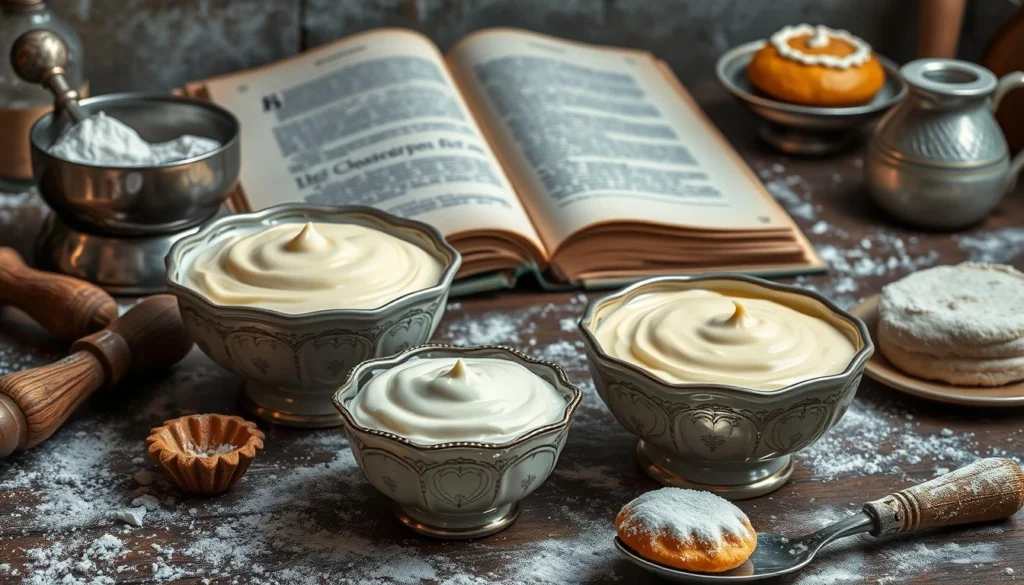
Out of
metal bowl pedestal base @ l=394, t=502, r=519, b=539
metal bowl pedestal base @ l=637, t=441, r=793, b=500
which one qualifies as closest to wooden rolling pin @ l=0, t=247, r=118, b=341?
metal bowl pedestal base @ l=394, t=502, r=519, b=539

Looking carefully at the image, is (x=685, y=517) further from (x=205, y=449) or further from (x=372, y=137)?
(x=372, y=137)

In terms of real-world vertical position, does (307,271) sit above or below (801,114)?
above

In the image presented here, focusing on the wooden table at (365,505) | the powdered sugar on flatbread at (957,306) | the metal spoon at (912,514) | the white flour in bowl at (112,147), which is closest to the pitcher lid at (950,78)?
the powdered sugar on flatbread at (957,306)

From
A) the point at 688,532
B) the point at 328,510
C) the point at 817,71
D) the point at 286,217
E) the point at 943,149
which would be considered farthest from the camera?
the point at 817,71

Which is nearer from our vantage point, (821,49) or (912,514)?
(912,514)

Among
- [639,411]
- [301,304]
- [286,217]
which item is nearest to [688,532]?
[639,411]

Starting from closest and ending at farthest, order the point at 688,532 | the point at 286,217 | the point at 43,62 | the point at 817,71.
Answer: the point at 688,532
the point at 286,217
the point at 43,62
the point at 817,71
